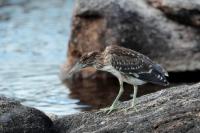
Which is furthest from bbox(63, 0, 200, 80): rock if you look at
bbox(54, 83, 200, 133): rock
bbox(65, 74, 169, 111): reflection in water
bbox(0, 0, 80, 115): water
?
bbox(54, 83, 200, 133): rock

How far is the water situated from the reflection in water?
21cm

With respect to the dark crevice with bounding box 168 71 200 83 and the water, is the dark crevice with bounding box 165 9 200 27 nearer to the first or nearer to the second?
the dark crevice with bounding box 168 71 200 83

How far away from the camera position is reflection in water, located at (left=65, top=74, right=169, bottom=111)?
47.9ft

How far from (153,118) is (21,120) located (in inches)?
61.6

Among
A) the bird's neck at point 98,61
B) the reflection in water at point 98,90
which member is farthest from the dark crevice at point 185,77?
the bird's neck at point 98,61

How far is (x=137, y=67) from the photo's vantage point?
9945 mm

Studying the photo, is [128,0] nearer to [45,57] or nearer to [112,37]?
[112,37]

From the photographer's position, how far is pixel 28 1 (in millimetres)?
24953

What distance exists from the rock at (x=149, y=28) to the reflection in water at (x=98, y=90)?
64cm

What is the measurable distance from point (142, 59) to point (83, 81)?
611 cm

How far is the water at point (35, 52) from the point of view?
15047mm

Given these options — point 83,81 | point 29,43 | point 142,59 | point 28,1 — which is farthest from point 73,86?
point 28,1

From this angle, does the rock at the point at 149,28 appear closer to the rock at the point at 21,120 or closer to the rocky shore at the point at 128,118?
the rocky shore at the point at 128,118

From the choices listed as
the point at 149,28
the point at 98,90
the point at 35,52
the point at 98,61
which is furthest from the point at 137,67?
the point at 35,52
